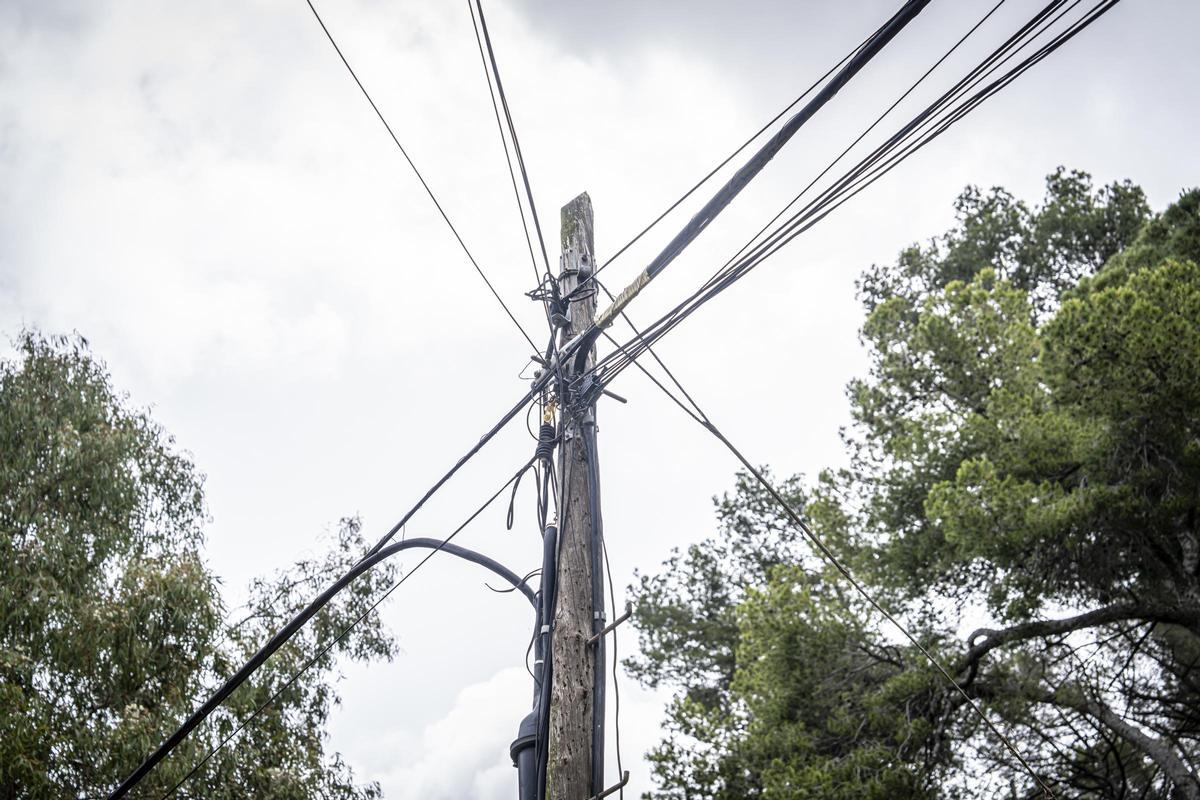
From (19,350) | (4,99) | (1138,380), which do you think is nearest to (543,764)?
(1138,380)

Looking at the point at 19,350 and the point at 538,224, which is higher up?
the point at 19,350

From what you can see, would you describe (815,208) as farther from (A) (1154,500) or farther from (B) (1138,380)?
(A) (1154,500)

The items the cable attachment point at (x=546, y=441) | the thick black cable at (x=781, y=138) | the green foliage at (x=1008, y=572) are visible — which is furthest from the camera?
the green foliage at (x=1008, y=572)

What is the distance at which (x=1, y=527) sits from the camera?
10562mm

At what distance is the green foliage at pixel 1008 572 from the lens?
10391 mm

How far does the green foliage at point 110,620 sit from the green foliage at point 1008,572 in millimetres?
5401

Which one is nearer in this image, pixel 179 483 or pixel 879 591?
pixel 179 483

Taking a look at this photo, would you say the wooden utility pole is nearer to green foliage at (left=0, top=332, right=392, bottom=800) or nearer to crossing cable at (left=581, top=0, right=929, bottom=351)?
crossing cable at (left=581, top=0, right=929, bottom=351)

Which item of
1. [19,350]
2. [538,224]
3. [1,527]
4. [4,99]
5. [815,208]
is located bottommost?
[815,208]

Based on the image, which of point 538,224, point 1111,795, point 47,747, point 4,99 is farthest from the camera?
point 4,99

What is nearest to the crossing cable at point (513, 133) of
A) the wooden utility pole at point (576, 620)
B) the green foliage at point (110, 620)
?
the wooden utility pole at point (576, 620)

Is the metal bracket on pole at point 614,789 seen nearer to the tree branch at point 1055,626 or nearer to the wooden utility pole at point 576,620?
the wooden utility pole at point 576,620

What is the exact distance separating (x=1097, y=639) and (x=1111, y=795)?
1.96 metres

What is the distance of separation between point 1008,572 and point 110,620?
33.8ft
